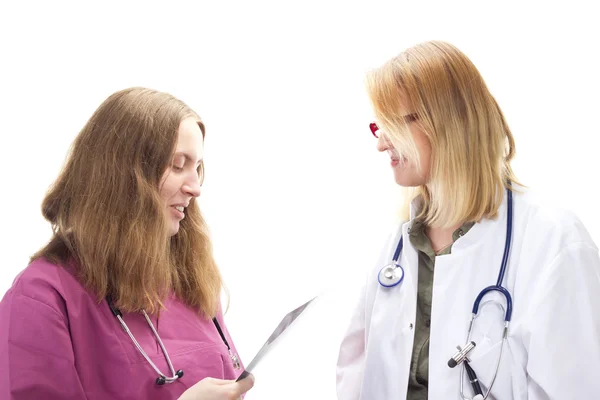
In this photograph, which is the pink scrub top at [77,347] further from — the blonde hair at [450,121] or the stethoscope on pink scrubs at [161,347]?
the blonde hair at [450,121]

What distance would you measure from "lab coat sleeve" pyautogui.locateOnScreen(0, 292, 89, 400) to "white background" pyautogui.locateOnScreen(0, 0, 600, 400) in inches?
40.3

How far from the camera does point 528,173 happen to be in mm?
2451

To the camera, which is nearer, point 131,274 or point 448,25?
point 131,274

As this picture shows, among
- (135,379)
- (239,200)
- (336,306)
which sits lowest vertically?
(336,306)

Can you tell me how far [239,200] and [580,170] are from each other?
1.29m

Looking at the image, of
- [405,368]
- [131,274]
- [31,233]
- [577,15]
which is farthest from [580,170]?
[31,233]

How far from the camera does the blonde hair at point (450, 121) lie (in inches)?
64.9

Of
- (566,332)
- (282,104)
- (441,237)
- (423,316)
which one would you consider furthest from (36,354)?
(282,104)

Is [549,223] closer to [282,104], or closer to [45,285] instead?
[45,285]

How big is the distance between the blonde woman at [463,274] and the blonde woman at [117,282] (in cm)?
42

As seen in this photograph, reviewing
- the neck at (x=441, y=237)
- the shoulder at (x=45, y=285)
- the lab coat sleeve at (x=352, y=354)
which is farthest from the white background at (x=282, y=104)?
the shoulder at (x=45, y=285)

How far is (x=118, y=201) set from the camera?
1653 mm

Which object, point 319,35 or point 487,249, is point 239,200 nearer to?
point 319,35

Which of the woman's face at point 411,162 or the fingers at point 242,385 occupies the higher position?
the woman's face at point 411,162
